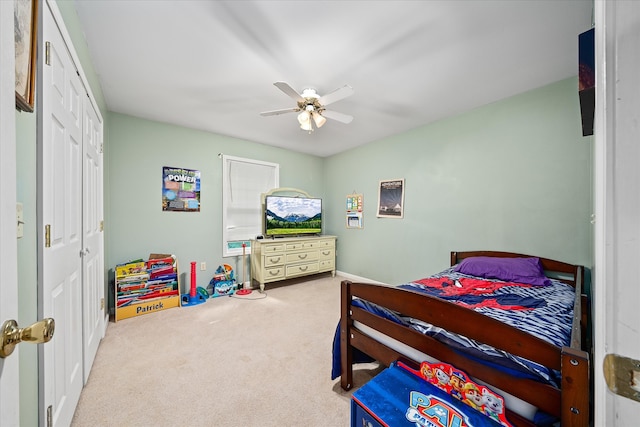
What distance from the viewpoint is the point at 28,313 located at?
90cm

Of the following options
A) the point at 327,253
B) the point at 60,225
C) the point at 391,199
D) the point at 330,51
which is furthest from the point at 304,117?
the point at 327,253

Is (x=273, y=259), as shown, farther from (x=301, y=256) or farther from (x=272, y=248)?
(x=301, y=256)

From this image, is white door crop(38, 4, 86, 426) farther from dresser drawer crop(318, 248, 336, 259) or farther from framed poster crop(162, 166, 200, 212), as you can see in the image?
dresser drawer crop(318, 248, 336, 259)

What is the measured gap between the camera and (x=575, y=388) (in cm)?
81

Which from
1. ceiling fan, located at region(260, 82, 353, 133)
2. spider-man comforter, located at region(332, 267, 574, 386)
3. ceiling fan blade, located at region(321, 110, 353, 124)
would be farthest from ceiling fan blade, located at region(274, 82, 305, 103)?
spider-man comforter, located at region(332, 267, 574, 386)

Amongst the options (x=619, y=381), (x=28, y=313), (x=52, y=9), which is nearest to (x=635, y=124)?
(x=619, y=381)

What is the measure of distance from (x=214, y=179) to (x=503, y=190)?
12.6 ft

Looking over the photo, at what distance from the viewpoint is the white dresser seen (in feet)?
12.3

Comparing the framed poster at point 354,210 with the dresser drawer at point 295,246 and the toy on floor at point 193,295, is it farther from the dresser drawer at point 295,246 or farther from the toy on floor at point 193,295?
the toy on floor at point 193,295

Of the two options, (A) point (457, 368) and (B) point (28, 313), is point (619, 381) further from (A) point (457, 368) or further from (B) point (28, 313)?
(B) point (28, 313)

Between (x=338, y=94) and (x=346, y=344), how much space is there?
200 centimetres

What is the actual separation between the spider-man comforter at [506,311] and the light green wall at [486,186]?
63 cm

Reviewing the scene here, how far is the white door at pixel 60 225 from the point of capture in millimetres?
1005

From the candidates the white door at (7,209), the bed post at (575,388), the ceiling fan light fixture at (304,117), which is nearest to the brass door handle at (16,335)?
the white door at (7,209)
